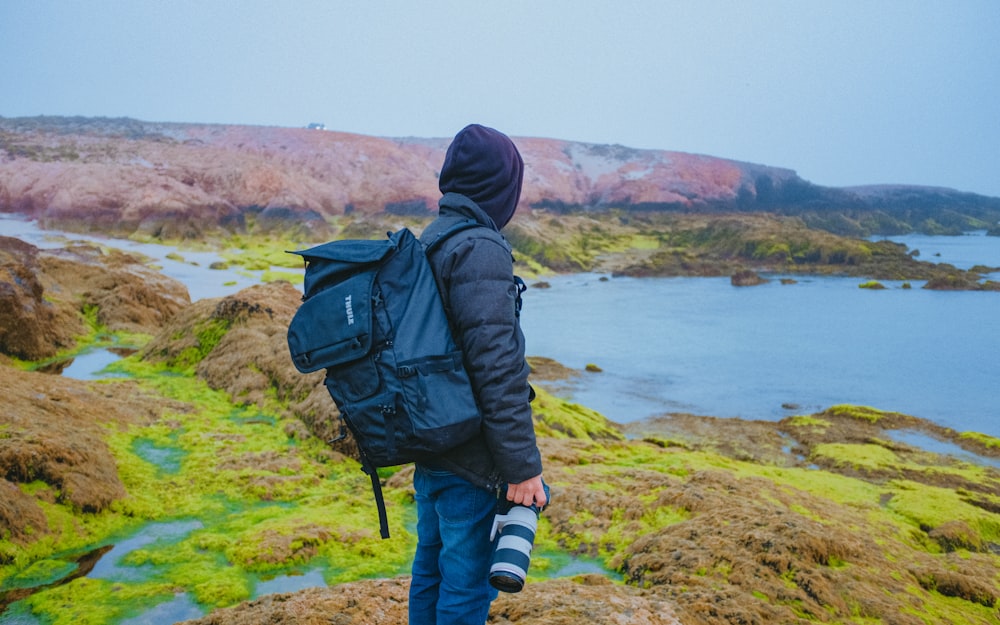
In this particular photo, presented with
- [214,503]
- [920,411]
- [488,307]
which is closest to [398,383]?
[488,307]

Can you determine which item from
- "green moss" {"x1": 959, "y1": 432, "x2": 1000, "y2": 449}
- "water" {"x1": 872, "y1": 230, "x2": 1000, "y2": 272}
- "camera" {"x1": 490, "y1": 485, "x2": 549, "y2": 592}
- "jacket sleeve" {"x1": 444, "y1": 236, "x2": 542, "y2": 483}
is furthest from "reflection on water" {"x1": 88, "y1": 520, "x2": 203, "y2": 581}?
"water" {"x1": 872, "y1": 230, "x2": 1000, "y2": 272}

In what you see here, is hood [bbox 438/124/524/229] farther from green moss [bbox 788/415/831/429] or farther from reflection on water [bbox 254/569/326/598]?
green moss [bbox 788/415/831/429]

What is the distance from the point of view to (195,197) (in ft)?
110

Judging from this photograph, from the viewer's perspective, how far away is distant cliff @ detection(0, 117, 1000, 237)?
31.5 metres

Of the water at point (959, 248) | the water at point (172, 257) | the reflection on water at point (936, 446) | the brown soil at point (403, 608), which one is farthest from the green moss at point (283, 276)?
the water at point (959, 248)

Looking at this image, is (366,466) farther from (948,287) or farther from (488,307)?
(948,287)

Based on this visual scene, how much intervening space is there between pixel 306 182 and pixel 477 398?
1657 inches

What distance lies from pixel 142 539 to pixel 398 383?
3.51 meters

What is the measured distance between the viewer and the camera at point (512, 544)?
2051 millimetres

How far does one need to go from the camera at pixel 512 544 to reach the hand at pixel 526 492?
46 millimetres

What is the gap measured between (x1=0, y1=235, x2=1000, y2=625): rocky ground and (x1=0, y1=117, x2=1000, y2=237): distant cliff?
25.9 meters

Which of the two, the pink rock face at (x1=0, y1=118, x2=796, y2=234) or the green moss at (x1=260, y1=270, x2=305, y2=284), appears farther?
the pink rock face at (x1=0, y1=118, x2=796, y2=234)

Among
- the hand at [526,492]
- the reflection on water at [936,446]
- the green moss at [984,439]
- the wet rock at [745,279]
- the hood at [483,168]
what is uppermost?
the hood at [483,168]

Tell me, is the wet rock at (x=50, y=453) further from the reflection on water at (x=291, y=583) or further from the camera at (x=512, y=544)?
the camera at (x=512, y=544)
